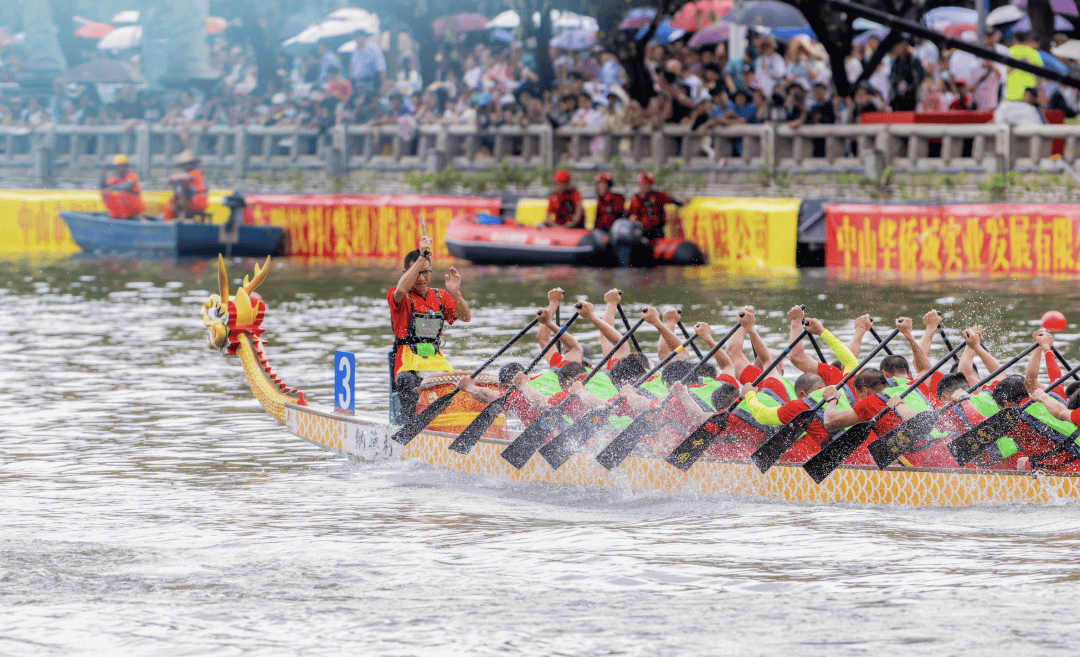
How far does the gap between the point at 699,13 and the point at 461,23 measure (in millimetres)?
5405

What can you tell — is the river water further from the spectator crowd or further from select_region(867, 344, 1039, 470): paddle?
the spectator crowd

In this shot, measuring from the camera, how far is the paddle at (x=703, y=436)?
9.60 meters

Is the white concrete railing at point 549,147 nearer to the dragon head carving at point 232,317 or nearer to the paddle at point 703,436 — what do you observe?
the dragon head carving at point 232,317

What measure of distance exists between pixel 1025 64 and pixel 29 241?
72.2ft

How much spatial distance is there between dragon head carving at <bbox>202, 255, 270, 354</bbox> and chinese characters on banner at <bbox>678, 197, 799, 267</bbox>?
1178cm

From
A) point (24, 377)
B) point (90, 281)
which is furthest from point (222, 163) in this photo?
point (24, 377)

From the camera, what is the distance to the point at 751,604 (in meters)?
7.75

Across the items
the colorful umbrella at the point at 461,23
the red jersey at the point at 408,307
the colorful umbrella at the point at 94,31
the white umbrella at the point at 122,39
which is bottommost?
the red jersey at the point at 408,307

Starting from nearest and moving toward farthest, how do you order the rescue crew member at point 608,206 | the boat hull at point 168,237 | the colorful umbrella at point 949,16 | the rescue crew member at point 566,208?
the rescue crew member at point 608,206 → the rescue crew member at point 566,208 → the colorful umbrella at point 949,16 → the boat hull at point 168,237

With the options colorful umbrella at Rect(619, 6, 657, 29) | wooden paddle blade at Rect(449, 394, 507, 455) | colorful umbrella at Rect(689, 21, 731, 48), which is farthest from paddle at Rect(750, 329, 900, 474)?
colorful umbrella at Rect(619, 6, 657, 29)

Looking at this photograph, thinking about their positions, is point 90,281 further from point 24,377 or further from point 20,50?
point 20,50

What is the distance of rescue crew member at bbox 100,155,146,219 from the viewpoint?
2734 cm

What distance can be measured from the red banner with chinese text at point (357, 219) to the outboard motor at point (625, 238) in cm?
291

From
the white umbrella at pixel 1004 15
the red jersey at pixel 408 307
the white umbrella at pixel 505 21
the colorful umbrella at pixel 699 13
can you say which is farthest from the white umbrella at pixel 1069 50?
the red jersey at pixel 408 307
